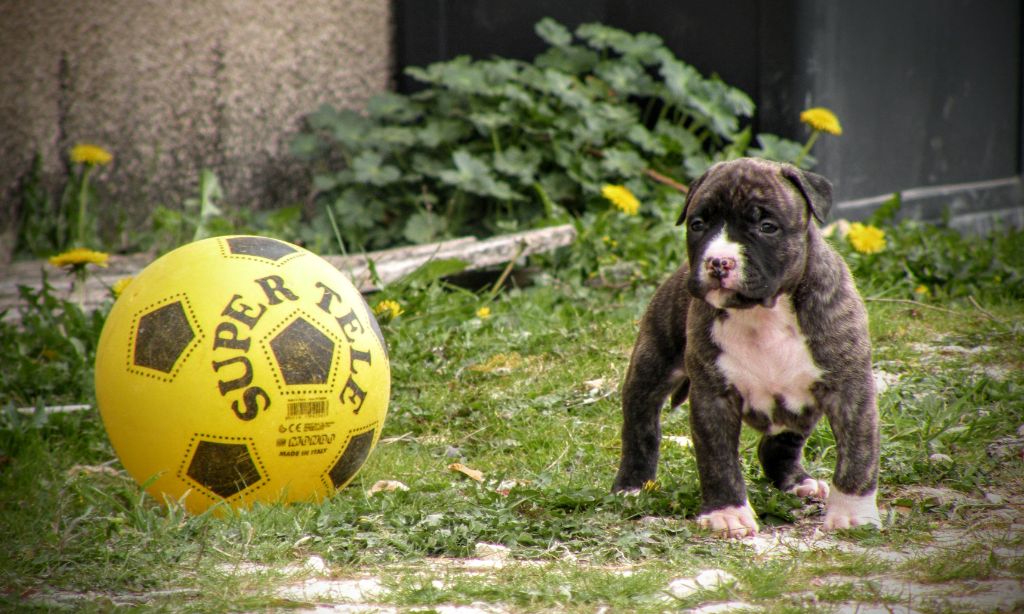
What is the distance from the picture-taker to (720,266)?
11.0ft

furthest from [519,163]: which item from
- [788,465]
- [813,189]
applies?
[813,189]

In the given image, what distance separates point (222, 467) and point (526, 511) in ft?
3.15

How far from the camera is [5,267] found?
7.02 meters

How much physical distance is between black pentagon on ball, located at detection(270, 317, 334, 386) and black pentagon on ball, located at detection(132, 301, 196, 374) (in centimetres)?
27

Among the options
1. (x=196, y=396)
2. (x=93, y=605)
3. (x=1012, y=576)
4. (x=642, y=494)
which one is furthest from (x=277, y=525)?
(x=1012, y=576)

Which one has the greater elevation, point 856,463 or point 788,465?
point 856,463

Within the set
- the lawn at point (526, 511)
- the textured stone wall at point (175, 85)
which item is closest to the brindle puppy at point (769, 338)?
the lawn at point (526, 511)

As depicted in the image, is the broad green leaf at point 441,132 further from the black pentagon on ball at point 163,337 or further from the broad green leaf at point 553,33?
the black pentagon on ball at point 163,337

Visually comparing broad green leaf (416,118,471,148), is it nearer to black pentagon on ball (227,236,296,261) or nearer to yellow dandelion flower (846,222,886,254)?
yellow dandelion flower (846,222,886,254)

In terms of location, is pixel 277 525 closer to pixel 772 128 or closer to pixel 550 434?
pixel 550 434

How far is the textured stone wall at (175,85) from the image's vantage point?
291 inches

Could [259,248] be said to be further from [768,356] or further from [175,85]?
[175,85]

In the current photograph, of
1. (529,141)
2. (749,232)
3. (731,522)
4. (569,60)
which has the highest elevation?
(749,232)

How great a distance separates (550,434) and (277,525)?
4.93ft
